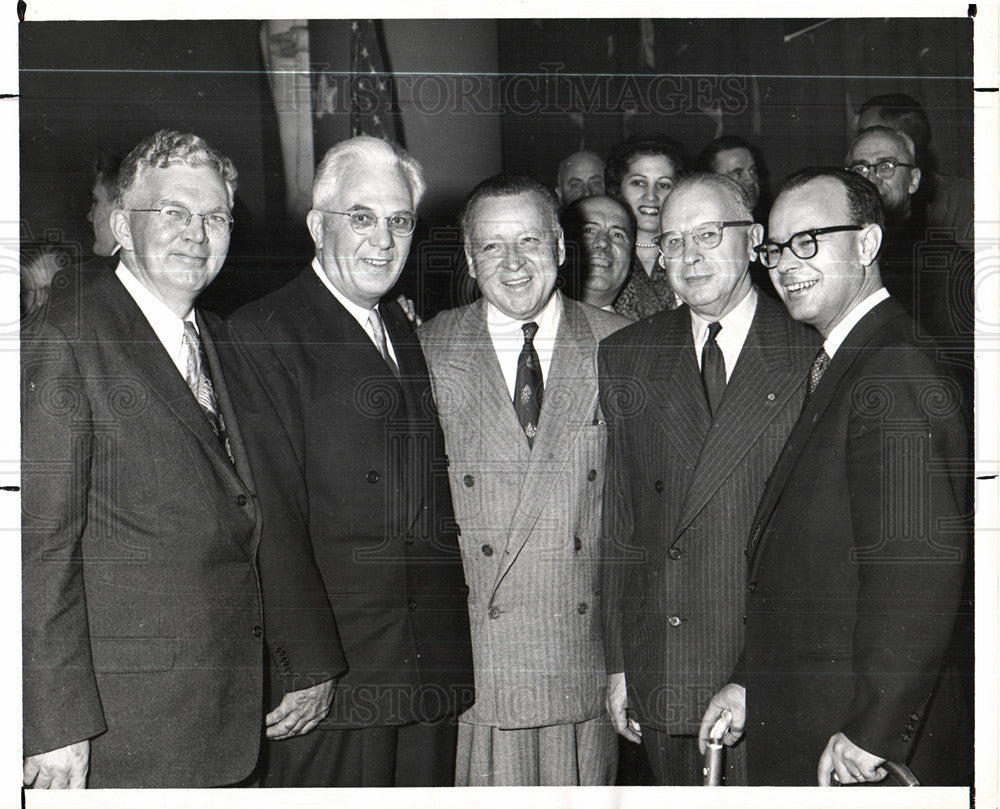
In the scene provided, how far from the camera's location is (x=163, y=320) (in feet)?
6.48

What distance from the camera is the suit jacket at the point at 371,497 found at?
2.02m

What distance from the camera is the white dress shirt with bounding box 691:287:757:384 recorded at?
2053 mm

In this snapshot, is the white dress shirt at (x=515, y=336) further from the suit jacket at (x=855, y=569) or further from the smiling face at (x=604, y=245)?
the suit jacket at (x=855, y=569)

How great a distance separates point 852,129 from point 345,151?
3.53ft

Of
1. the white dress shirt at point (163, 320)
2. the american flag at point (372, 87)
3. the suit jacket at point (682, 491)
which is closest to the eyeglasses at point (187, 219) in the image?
the white dress shirt at point (163, 320)

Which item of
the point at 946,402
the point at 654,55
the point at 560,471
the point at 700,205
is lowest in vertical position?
the point at 560,471

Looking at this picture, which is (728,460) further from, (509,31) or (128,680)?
(128,680)

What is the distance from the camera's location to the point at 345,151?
6.70ft

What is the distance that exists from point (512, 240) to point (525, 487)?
1.70ft

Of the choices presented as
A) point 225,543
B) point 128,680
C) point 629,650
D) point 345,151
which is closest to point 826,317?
point 629,650

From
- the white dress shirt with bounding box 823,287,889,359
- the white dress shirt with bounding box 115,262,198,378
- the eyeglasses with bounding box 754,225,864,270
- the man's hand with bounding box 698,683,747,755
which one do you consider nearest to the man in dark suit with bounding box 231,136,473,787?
the white dress shirt with bounding box 115,262,198,378

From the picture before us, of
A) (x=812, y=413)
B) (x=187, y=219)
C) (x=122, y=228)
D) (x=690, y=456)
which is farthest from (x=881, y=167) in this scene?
(x=122, y=228)

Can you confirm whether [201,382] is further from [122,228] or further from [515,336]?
[515,336]

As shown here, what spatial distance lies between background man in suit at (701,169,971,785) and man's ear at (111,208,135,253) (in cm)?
130
